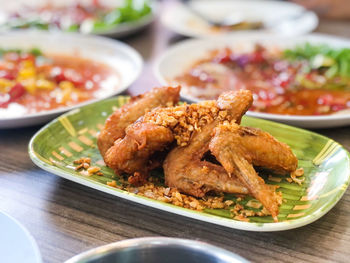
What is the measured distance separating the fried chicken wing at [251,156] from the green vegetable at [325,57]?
165 centimetres

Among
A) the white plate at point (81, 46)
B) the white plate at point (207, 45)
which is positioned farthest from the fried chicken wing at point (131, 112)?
Answer: the white plate at point (81, 46)

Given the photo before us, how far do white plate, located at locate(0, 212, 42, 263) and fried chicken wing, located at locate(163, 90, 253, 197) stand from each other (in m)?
0.58

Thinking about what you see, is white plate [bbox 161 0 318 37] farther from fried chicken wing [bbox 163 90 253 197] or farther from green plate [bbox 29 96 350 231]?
fried chicken wing [bbox 163 90 253 197]

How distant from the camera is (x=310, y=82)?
303cm

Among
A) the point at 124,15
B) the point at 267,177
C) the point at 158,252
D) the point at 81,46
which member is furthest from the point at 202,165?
the point at 124,15

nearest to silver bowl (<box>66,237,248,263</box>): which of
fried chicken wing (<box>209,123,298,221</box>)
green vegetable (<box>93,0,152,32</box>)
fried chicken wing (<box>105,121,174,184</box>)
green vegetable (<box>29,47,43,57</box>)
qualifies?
fried chicken wing (<box>209,123,298,221</box>)

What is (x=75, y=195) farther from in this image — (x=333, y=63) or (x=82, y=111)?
(x=333, y=63)

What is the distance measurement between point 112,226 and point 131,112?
0.55 meters

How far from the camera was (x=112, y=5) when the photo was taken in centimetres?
479

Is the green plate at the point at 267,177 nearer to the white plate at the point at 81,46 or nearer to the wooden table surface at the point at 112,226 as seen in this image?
the wooden table surface at the point at 112,226

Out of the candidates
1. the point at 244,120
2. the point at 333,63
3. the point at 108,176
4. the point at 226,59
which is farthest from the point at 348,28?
the point at 108,176

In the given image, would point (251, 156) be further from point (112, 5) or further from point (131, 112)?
point (112, 5)

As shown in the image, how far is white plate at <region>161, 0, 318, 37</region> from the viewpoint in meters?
4.01

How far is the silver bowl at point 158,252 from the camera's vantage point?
4.32ft
